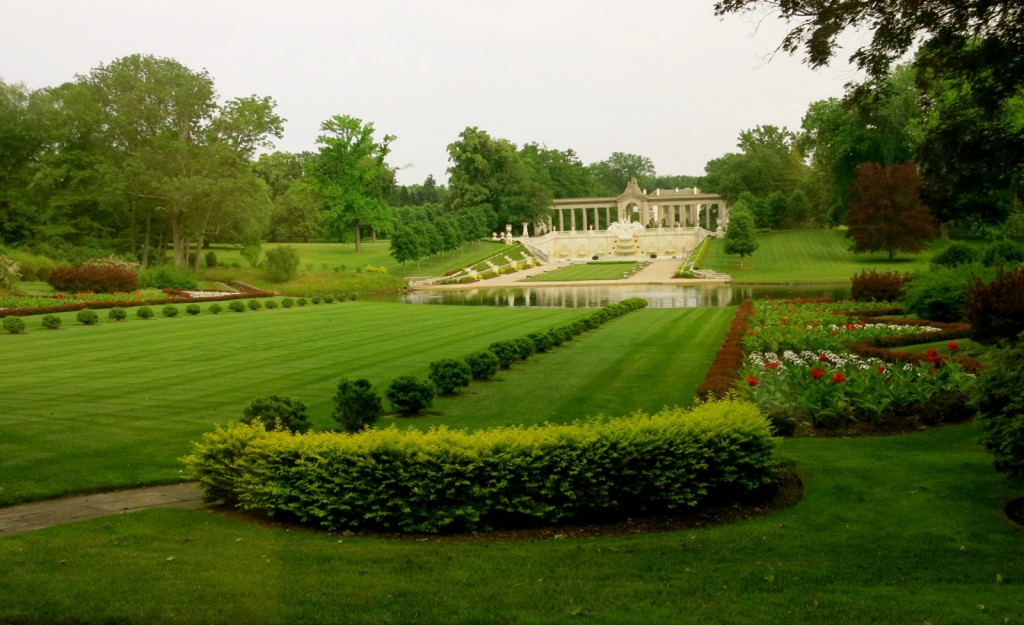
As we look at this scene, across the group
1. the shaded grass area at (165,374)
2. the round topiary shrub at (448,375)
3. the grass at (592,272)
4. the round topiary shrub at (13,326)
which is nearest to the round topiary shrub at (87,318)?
the shaded grass area at (165,374)

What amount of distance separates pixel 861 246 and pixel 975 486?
171 ft

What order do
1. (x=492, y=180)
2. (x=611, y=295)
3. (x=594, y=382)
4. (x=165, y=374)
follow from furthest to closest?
(x=492, y=180) → (x=611, y=295) → (x=165, y=374) → (x=594, y=382)

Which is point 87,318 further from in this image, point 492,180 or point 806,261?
point 492,180

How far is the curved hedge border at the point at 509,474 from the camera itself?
6801 mm

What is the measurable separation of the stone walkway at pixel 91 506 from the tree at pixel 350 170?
213 ft

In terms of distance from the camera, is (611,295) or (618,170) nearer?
(611,295)

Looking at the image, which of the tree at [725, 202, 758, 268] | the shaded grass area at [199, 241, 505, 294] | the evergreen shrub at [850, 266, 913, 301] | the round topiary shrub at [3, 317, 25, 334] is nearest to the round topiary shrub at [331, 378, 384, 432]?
→ the round topiary shrub at [3, 317, 25, 334]

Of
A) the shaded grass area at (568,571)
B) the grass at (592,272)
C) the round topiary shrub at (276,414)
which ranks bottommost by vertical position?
the shaded grass area at (568,571)

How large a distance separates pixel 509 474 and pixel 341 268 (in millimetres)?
53045

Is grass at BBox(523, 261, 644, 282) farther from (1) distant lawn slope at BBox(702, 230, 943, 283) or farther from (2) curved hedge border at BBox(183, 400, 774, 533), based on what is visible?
(2) curved hedge border at BBox(183, 400, 774, 533)

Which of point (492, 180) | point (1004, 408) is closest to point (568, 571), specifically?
point (1004, 408)

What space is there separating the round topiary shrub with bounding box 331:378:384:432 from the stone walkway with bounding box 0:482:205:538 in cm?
254

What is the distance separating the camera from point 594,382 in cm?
1498

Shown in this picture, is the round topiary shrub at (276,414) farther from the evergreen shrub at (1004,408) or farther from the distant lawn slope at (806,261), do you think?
the distant lawn slope at (806,261)
